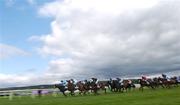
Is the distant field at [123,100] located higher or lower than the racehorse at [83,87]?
lower

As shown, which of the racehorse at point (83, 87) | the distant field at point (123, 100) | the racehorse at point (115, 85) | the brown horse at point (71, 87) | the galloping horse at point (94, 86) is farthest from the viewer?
the racehorse at point (115, 85)

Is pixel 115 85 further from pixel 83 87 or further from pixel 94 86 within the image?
pixel 83 87

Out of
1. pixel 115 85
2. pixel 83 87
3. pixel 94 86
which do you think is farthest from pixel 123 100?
pixel 115 85

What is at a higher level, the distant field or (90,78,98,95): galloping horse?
(90,78,98,95): galloping horse

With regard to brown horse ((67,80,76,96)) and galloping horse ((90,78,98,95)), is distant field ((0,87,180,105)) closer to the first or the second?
brown horse ((67,80,76,96))

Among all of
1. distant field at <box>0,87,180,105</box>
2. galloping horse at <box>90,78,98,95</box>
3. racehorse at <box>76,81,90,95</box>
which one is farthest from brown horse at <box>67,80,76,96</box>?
distant field at <box>0,87,180,105</box>

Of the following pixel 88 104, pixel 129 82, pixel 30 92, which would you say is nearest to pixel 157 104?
pixel 88 104

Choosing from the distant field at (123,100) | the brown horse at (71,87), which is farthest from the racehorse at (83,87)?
the distant field at (123,100)

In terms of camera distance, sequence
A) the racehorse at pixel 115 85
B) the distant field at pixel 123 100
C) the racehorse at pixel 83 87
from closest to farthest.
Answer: the distant field at pixel 123 100
the racehorse at pixel 83 87
the racehorse at pixel 115 85

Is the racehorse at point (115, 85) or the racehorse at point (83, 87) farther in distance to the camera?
the racehorse at point (115, 85)

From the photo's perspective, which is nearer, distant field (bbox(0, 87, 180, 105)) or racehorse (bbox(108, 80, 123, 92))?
distant field (bbox(0, 87, 180, 105))

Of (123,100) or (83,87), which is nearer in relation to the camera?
(123,100)

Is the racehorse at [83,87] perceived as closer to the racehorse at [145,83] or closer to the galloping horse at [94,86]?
the galloping horse at [94,86]

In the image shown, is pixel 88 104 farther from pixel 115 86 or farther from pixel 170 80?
pixel 170 80
